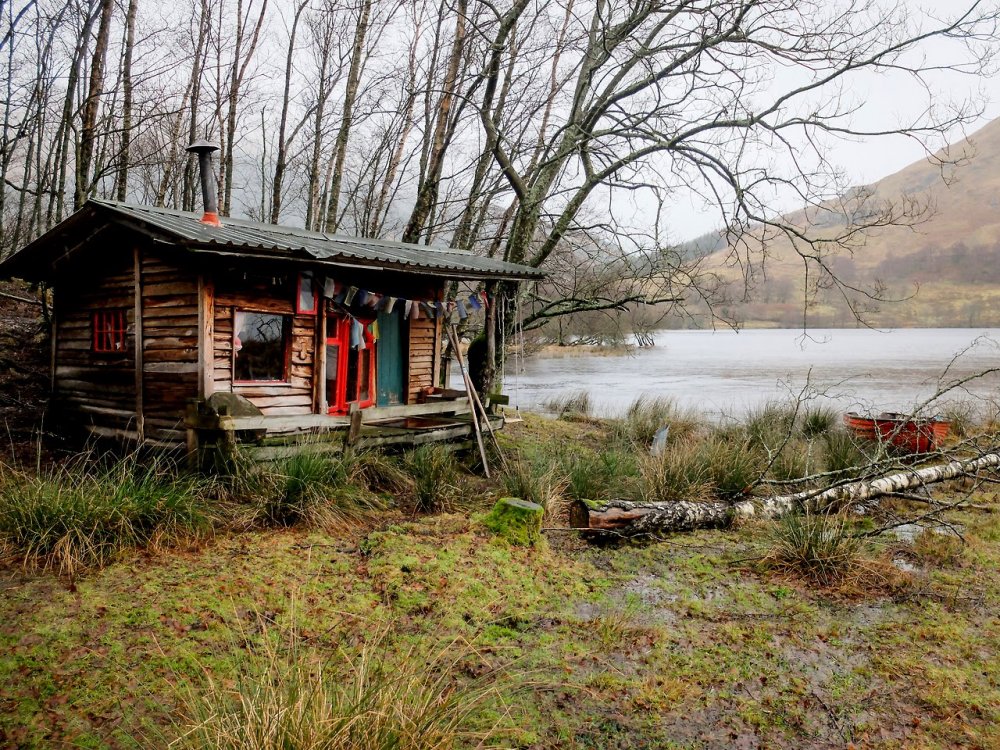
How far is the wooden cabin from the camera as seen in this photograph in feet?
26.3

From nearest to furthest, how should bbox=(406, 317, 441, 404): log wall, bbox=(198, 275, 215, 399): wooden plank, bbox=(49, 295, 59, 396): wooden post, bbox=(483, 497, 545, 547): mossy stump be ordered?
bbox=(483, 497, 545, 547): mossy stump
bbox=(198, 275, 215, 399): wooden plank
bbox=(49, 295, 59, 396): wooden post
bbox=(406, 317, 441, 404): log wall

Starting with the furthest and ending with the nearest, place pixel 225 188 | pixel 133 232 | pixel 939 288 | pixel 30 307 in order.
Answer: pixel 939 288
pixel 225 188
pixel 30 307
pixel 133 232

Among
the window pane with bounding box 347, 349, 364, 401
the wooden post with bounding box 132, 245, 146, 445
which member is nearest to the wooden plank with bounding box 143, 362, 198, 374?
the wooden post with bounding box 132, 245, 146, 445

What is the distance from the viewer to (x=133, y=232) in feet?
27.8

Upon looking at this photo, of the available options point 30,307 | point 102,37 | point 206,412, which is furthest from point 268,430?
point 30,307

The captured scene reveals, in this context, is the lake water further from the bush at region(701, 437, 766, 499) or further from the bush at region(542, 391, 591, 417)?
the bush at region(701, 437, 766, 499)

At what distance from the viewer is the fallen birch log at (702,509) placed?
6887mm

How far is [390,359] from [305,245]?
3.27 meters

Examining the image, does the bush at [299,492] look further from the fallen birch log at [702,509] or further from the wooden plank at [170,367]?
the fallen birch log at [702,509]

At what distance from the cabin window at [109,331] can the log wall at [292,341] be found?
189cm

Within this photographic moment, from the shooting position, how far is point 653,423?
14539 mm

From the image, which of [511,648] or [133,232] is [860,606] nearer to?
[511,648]

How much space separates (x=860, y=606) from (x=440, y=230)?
43.0ft

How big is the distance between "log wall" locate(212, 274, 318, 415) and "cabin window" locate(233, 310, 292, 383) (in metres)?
0.09
